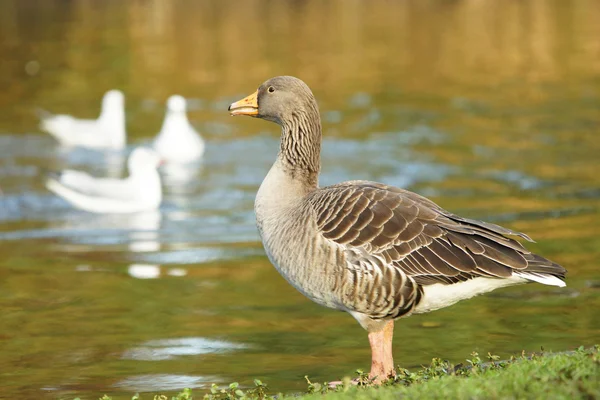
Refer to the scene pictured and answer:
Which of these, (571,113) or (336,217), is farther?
(571,113)

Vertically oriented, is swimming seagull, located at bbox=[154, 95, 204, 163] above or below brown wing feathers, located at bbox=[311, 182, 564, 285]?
above

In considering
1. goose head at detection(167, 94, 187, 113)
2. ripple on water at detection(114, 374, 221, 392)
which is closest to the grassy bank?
ripple on water at detection(114, 374, 221, 392)

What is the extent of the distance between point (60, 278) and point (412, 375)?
5.70 meters

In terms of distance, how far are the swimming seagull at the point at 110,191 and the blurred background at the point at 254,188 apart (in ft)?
0.66

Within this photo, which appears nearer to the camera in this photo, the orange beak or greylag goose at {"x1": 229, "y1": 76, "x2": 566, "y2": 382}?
greylag goose at {"x1": 229, "y1": 76, "x2": 566, "y2": 382}

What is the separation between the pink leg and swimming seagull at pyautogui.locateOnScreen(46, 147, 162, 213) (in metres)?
7.46

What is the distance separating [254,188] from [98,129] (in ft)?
15.5

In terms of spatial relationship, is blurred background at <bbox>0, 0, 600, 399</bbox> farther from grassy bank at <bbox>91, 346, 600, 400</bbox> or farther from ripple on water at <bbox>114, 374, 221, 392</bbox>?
grassy bank at <bbox>91, 346, 600, 400</bbox>

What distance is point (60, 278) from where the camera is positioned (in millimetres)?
11453

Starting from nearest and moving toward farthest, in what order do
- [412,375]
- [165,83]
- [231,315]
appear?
[412,375], [231,315], [165,83]

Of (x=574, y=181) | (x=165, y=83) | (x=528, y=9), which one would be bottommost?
(x=574, y=181)

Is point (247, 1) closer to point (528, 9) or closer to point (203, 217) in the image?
point (528, 9)

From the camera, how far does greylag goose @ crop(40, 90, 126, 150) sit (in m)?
18.9

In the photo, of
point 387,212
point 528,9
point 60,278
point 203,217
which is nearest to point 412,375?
point 387,212
